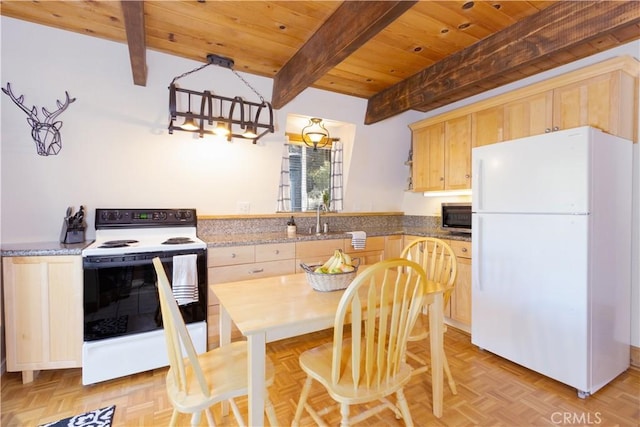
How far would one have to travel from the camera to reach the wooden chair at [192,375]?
1155 mm

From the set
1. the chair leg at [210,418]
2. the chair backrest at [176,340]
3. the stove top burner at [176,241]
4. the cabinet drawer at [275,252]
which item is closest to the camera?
the chair backrest at [176,340]

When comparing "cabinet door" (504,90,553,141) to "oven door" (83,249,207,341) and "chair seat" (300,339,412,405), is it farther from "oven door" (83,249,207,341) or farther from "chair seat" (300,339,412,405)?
"oven door" (83,249,207,341)

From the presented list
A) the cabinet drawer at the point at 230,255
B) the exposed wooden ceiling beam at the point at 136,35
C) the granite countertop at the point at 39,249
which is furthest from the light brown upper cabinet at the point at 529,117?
the granite countertop at the point at 39,249

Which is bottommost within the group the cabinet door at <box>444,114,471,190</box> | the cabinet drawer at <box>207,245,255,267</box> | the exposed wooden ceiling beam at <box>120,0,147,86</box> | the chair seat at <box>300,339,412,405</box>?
the chair seat at <box>300,339,412,405</box>

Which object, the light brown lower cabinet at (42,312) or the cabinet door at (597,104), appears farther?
the cabinet door at (597,104)

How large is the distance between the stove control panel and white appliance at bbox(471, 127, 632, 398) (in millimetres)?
2486

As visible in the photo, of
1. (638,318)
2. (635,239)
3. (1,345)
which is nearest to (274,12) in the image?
(1,345)

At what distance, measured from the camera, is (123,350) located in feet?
6.66

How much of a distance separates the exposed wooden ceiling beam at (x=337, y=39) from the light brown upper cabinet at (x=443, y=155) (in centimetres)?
170

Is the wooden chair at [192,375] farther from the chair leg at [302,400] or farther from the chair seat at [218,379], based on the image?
the chair leg at [302,400]

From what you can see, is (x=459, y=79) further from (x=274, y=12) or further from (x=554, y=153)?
(x=274, y=12)

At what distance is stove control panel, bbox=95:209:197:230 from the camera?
240cm

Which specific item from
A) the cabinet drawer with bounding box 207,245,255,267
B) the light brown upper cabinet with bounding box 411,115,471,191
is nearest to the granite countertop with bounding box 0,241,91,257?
the cabinet drawer with bounding box 207,245,255,267

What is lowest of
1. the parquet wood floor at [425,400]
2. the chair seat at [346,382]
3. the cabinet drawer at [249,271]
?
the parquet wood floor at [425,400]
